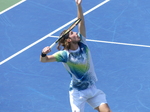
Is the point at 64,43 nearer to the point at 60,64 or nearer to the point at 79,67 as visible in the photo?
the point at 79,67

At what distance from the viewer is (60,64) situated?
13984 mm

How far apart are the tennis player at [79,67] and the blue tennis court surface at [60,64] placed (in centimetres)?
160

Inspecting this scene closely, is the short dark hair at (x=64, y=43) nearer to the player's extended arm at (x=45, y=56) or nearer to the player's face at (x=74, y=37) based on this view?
the player's face at (x=74, y=37)

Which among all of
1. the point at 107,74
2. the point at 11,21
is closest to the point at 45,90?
the point at 107,74

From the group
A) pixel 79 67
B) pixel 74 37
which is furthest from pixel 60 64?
pixel 74 37

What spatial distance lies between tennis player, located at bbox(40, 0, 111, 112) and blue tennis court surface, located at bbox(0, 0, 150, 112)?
160 cm

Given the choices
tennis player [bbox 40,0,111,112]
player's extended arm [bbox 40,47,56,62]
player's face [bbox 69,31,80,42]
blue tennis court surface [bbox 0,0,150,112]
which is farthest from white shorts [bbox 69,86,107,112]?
blue tennis court surface [bbox 0,0,150,112]

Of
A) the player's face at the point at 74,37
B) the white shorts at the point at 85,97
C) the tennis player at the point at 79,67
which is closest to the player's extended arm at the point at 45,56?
the tennis player at the point at 79,67

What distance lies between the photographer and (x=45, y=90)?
12930 mm

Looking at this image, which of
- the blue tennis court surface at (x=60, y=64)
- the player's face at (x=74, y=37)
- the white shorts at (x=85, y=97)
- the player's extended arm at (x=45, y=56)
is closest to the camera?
the player's extended arm at (x=45, y=56)

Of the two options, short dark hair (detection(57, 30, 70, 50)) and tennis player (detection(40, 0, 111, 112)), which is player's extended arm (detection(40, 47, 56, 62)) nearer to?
tennis player (detection(40, 0, 111, 112))

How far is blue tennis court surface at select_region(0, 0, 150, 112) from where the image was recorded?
12.5 m

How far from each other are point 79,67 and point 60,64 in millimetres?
3698

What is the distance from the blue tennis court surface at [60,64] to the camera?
491 inches
